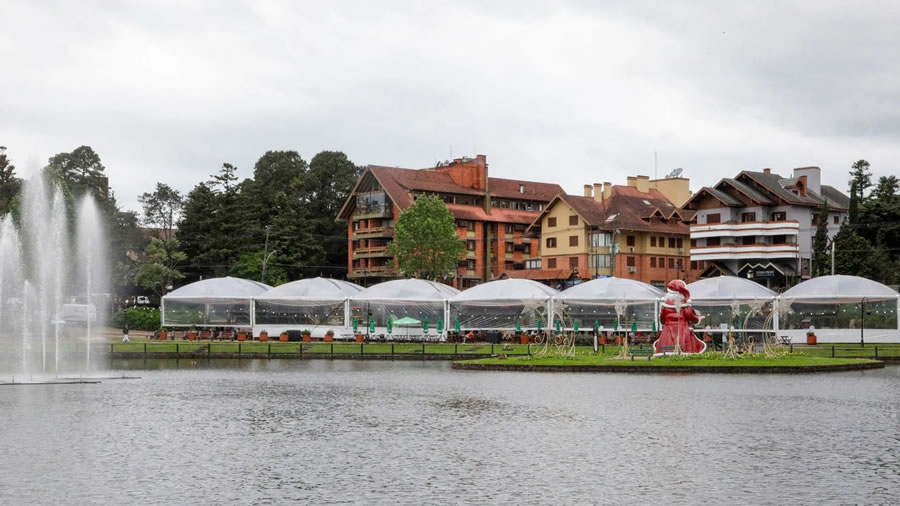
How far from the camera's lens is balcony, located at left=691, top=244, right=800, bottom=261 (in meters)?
105

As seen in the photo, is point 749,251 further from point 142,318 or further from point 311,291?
point 142,318

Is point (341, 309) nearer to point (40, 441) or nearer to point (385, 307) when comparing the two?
point (385, 307)

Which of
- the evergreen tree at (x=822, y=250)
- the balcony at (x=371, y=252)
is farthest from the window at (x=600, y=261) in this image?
the balcony at (x=371, y=252)

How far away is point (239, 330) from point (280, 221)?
121ft

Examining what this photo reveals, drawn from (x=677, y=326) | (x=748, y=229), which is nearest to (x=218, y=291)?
(x=677, y=326)

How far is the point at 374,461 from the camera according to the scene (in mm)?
22500

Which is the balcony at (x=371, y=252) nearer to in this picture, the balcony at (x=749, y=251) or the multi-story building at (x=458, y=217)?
Answer: the multi-story building at (x=458, y=217)

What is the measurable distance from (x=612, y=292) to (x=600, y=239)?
38808 mm

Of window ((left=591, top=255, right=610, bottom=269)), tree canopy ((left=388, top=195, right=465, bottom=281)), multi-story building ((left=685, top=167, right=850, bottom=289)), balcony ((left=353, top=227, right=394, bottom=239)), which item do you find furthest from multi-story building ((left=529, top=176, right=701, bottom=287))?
balcony ((left=353, top=227, right=394, bottom=239))

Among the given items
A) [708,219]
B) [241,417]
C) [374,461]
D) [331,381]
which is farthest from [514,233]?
[374,461]

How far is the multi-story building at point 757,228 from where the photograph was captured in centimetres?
10631

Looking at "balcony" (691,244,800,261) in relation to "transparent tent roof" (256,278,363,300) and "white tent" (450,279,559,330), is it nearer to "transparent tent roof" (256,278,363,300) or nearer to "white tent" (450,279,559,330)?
"white tent" (450,279,559,330)

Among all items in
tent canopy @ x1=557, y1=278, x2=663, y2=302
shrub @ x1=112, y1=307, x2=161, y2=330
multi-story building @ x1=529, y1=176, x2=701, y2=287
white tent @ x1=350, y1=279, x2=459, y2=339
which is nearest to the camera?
tent canopy @ x1=557, y1=278, x2=663, y2=302

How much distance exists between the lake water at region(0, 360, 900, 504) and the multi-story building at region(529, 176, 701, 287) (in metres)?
70.9
